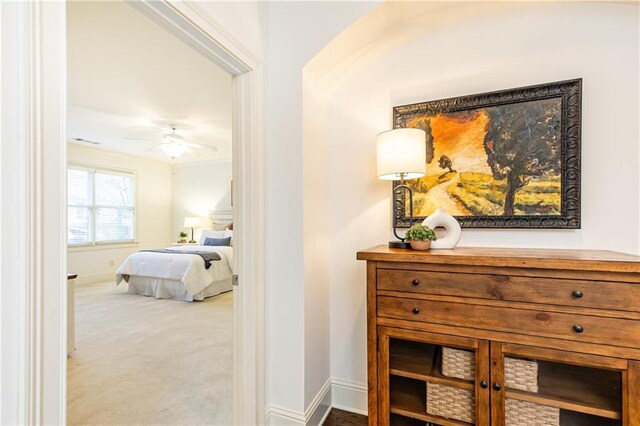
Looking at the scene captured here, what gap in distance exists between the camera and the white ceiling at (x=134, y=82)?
208 centimetres

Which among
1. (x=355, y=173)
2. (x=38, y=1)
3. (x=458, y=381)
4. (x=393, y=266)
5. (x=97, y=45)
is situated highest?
(x=97, y=45)

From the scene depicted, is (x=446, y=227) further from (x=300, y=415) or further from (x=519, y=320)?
(x=300, y=415)

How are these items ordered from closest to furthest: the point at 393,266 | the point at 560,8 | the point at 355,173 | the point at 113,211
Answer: the point at 393,266 < the point at 560,8 < the point at 355,173 < the point at 113,211

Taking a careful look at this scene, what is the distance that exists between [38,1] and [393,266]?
1447mm

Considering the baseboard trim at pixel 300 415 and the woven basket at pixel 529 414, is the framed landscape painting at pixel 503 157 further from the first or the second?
the baseboard trim at pixel 300 415

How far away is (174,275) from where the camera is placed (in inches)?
171

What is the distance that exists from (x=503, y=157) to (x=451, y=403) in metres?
1.23

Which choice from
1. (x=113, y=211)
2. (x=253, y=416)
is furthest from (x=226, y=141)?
(x=253, y=416)

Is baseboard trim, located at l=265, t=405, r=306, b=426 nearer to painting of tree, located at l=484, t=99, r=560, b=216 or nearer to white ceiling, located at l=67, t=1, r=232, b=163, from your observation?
painting of tree, located at l=484, t=99, r=560, b=216

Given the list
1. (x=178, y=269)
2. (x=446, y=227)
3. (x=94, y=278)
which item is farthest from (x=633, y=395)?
(x=94, y=278)

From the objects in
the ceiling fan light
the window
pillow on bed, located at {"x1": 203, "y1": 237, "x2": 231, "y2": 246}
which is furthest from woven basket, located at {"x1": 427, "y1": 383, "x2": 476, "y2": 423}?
the window

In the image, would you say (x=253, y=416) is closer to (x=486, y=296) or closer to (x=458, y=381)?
(x=458, y=381)

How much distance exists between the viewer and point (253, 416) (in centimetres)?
159

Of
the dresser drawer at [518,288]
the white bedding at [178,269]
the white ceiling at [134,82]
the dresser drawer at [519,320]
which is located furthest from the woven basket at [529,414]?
the white bedding at [178,269]
